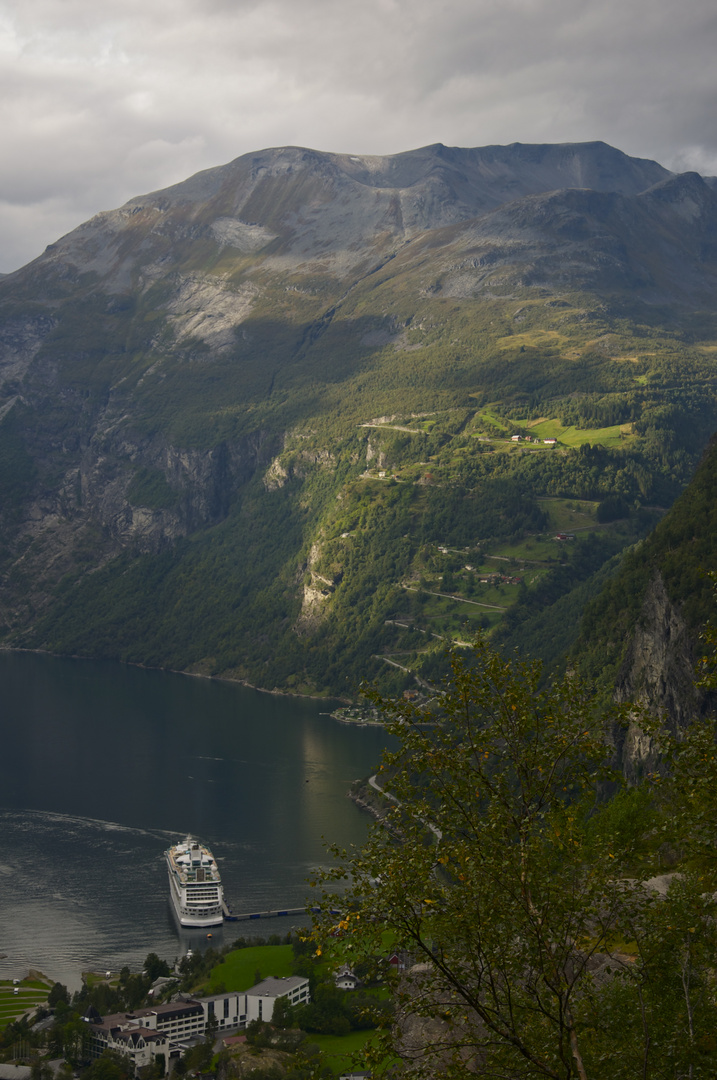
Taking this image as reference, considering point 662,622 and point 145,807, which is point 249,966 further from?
point 145,807

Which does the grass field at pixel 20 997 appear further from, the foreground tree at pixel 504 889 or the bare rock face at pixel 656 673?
the foreground tree at pixel 504 889

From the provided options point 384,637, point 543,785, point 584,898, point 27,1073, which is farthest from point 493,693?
point 384,637

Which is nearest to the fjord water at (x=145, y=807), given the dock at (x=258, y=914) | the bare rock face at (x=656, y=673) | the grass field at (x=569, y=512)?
the dock at (x=258, y=914)

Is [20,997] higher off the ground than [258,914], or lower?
higher

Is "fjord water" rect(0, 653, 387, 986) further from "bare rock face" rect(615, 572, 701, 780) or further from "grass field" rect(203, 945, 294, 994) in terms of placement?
"bare rock face" rect(615, 572, 701, 780)

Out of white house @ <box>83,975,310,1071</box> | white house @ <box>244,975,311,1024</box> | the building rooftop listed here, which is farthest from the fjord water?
white house @ <box>83,975,310,1071</box>

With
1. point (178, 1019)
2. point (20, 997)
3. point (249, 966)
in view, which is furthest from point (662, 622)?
point (20, 997)
